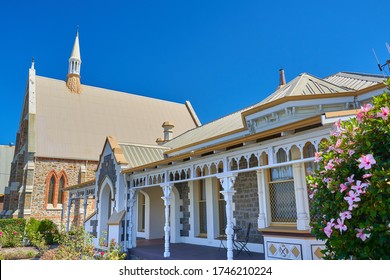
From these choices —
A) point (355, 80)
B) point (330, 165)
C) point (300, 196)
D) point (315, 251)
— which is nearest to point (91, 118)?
point (355, 80)

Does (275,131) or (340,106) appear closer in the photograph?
(275,131)

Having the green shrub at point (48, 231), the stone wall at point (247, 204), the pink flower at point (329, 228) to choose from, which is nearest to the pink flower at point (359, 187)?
the pink flower at point (329, 228)

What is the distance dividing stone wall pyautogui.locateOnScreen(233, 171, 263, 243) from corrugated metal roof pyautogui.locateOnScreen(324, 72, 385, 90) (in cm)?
483

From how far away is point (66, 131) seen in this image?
2725cm

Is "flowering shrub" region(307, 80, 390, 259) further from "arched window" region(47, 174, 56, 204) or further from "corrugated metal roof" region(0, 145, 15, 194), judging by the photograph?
"corrugated metal roof" region(0, 145, 15, 194)

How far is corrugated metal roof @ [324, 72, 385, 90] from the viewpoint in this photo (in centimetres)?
1053

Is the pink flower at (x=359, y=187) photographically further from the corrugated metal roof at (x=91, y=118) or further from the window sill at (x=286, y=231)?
the corrugated metal roof at (x=91, y=118)

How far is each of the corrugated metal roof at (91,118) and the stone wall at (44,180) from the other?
0.65 metres

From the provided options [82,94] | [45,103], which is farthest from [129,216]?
[82,94]

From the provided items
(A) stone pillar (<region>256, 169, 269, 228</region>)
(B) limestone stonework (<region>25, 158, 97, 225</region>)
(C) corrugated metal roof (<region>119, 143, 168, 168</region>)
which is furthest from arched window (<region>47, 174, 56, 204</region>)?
(A) stone pillar (<region>256, 169, 269, 228</region>)

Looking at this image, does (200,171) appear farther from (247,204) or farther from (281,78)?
(281,78)
